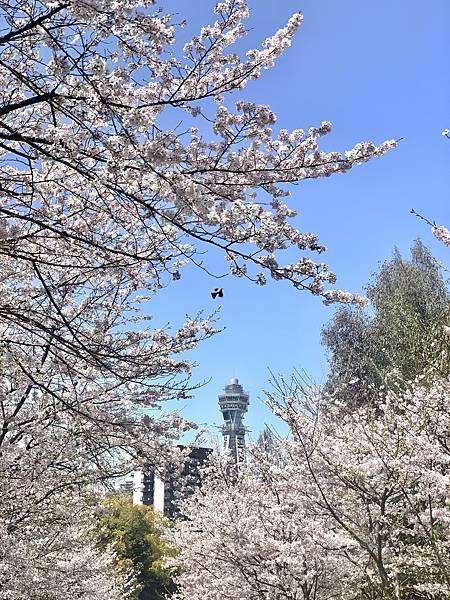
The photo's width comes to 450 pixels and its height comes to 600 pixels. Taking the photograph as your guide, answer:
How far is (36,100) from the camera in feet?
11.9

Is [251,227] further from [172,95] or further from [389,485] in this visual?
[389,485]

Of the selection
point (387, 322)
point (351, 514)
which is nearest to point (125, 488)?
point (351, 514)

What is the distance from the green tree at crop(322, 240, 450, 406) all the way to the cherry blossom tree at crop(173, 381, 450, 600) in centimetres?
888

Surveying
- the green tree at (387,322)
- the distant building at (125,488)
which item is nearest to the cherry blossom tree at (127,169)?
the distant building at (125,488)

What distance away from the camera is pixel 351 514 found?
8195 mm

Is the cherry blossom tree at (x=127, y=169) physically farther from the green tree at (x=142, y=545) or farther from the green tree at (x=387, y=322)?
the green tree at (x=142, y=545)

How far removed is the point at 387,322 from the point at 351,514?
603 inches

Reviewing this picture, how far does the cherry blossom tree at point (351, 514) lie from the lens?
20.8 ft

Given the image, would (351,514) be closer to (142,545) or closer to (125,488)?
(125,488)

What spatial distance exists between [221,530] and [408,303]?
47.7 ft

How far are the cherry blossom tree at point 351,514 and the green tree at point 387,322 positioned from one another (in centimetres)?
888

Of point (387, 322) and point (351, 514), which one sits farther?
point (387, 322)

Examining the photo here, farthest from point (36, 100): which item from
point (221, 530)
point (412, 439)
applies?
Result: point (221, 530)

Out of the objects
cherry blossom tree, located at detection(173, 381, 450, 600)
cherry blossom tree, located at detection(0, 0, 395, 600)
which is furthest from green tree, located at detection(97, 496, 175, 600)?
cherry blossom tree, located at detection(0, 0, 395, 600)
